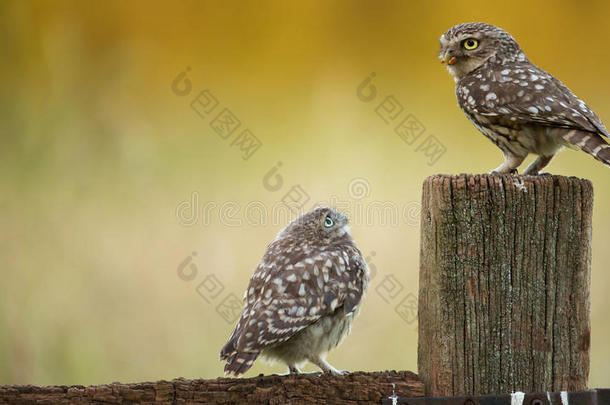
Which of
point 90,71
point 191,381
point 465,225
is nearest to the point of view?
point 191,381

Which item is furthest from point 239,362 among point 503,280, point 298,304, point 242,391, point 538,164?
point 538,164

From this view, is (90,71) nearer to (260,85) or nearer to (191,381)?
(260,85)

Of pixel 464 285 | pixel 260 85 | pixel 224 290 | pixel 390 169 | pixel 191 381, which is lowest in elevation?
pixel 191 381

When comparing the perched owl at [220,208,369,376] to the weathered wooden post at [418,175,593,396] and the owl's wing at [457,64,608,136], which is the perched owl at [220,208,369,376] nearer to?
the weathered wooden post at [418,175,593,396]

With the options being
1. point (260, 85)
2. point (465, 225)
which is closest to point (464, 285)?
point (465, 225)

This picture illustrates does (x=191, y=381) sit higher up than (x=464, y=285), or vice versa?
(x=464, y=285)

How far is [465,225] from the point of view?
2.19m

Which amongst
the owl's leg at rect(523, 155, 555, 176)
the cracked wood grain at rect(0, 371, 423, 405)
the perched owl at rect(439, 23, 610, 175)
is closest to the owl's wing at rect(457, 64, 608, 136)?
the perched owl at rect(439, 23, 610, 175)

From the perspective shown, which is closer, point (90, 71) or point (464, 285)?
point (464, 285)

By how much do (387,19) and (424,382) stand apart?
3.49 metres

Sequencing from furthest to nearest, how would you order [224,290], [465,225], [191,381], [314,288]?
[224,290]
[314,288]
[465,225]
[191,381]

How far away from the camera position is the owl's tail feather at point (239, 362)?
7.97 feet

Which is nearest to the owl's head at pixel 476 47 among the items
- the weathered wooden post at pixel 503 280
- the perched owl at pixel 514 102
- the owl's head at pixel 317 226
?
the perched owl at pixel 514 102
